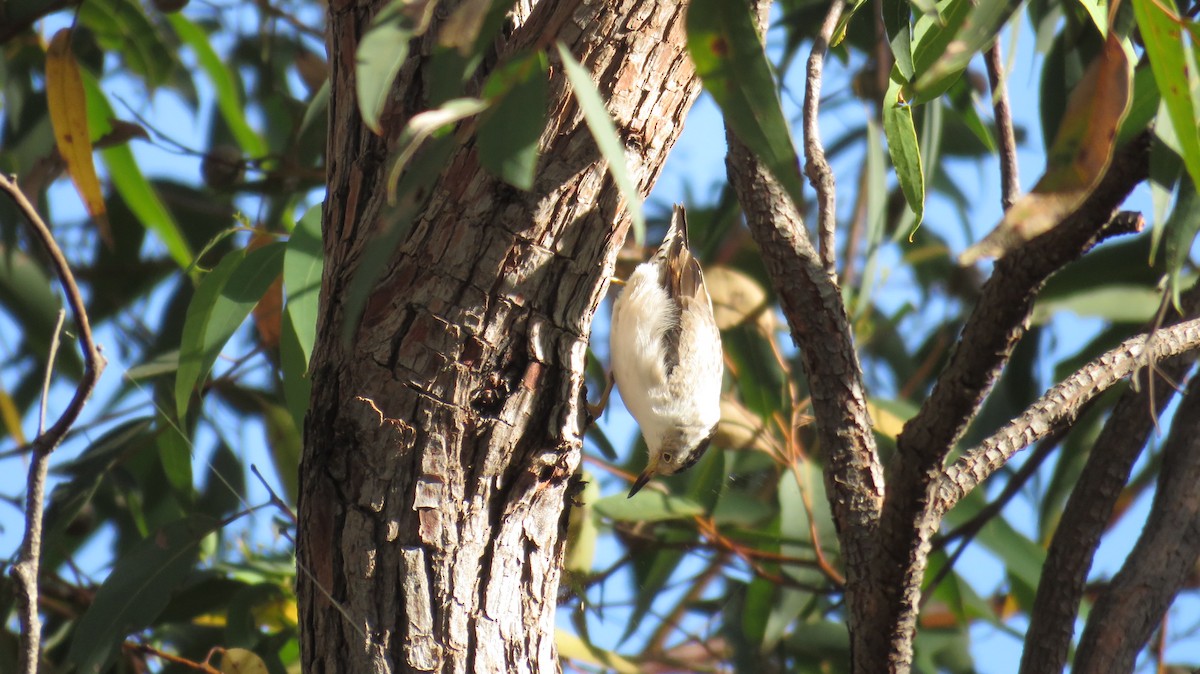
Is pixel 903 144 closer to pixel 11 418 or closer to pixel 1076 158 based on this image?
pixel 1076 158

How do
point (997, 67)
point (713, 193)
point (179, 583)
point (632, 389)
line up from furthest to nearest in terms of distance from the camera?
point (713, 193) < point (632, 389) < point (179, 583) < point (997, 67)

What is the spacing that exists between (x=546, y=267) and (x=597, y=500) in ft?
4.51

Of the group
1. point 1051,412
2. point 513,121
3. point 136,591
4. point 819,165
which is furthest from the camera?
point 136,591

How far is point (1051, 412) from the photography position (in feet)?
5.90

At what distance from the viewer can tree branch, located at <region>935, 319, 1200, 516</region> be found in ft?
5.75

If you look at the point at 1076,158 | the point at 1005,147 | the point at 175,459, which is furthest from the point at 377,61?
the point at 175,459

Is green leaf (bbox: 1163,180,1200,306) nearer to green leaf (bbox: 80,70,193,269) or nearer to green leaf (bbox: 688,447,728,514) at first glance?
green leaf (bbox: 688,447,728,514)

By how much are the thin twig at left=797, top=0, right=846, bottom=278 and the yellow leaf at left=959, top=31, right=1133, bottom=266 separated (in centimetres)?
62

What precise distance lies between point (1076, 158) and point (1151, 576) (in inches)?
41.3

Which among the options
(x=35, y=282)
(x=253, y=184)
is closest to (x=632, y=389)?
(x=253, y=184)

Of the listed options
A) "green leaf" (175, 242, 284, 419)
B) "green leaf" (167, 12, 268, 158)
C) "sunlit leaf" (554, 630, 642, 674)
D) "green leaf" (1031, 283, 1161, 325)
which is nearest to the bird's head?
"sunlit leaf" (554, 630, 642, 674)

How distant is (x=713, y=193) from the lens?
4.81 meters

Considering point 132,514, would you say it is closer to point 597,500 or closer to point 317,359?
point 597,500

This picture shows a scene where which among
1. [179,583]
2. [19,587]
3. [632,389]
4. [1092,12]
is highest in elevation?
[632,389]
